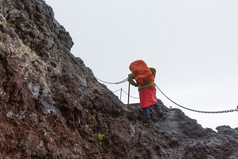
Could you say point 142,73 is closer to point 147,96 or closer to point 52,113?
point 147,96

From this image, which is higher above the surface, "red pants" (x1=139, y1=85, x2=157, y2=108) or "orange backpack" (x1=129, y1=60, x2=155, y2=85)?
"orange backpack" (x1=129, y1=60, x2=155, y2=85)

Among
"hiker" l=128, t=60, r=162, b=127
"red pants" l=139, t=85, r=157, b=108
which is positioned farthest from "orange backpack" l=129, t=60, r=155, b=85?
"red pants" l=139, t=85, r=157, b=108

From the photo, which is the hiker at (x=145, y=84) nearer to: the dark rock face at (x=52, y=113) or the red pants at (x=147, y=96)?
the red pants at (x=147, y=96)

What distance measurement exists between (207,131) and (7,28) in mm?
8262

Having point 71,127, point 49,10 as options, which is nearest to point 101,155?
point 71,127

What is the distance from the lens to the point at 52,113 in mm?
3516

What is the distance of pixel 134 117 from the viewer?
6.34 metres

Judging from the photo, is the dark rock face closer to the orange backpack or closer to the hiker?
the hiker

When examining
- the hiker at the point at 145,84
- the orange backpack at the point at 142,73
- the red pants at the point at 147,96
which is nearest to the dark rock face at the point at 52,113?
the hiker at the point at 145,84

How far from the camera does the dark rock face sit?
2850 mm

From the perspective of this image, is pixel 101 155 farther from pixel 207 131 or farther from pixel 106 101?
pixel 207 131

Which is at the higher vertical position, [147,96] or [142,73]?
[142,73]

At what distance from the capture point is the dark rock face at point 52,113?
285 cm

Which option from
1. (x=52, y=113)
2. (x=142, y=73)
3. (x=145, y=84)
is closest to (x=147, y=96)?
(x=145, y=84)
